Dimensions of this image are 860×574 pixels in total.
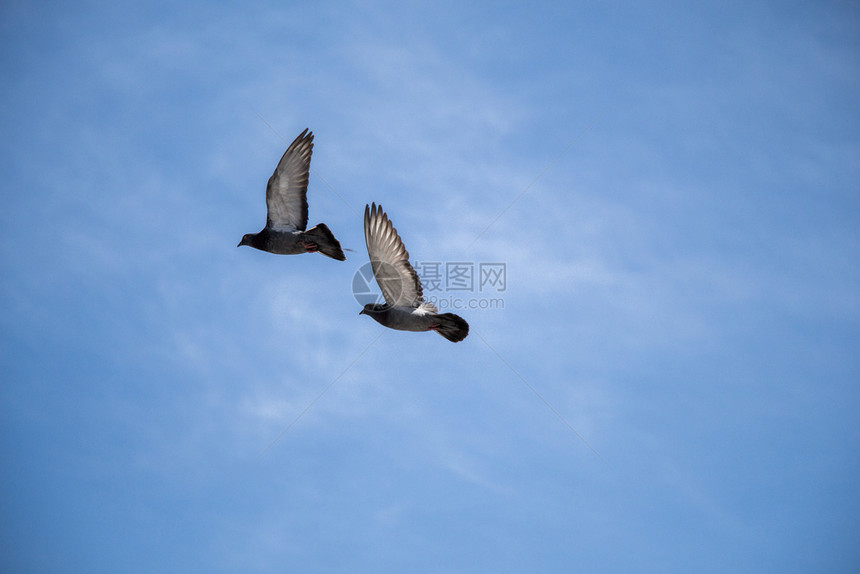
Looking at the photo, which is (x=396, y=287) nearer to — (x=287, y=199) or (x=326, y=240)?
(x=326, y=240)

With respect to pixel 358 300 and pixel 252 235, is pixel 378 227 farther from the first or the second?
pixel 252 235

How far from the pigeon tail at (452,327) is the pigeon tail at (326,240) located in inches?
97.2

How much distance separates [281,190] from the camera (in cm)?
1340

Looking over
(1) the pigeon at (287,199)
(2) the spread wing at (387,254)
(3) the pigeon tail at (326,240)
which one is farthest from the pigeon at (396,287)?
(1) the pigeon at (287,199)

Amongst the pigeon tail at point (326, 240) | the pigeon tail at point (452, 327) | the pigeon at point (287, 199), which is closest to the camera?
the pigeon tail at point (452, 327)

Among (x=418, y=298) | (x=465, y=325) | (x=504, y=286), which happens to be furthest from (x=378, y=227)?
(x=504, y=286)

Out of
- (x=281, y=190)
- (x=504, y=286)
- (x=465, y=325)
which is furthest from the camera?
(x=504, y=286)

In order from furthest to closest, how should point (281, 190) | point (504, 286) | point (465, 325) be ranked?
point (504, 286), point (281, 190), point (465, 325)

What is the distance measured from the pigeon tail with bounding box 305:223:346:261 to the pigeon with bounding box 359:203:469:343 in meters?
0.70

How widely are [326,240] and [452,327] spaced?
10.6ft

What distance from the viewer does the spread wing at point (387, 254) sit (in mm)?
12227

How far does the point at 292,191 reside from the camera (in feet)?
44.2

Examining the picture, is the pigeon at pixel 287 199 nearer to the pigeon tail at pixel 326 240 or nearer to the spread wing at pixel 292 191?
the spread wing at pixel 292 191

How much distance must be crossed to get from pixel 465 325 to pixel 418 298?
1.17 metres
